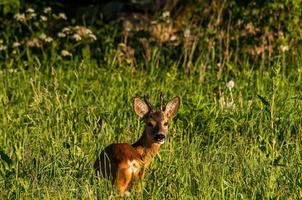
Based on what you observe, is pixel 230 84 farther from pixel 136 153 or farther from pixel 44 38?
pixel 136 153

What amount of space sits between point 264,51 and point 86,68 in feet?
6.73

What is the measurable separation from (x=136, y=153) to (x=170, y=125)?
4.54ft

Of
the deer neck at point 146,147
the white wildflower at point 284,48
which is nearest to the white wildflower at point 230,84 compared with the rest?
the white wildflower at point 284,48

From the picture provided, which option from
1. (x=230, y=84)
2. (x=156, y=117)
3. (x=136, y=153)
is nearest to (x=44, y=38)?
→ (x=230, y=84)

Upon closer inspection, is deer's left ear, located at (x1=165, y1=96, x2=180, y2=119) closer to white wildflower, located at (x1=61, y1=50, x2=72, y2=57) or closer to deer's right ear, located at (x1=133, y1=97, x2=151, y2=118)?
deer's right ear, located at (x1=133, y1=97, x2=151, y2=118)

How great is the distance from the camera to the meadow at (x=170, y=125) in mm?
7098

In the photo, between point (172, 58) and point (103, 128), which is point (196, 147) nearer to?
point (103, 128)

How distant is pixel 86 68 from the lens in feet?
36.2

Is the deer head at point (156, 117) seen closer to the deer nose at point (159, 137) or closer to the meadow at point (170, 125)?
the deer nose at point (159, 137)

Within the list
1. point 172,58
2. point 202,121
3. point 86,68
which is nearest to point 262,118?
point 202,121

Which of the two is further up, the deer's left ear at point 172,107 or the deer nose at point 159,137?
the deer's left ear at point 172,107

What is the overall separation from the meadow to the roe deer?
0.09 metres

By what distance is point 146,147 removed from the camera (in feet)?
25.5

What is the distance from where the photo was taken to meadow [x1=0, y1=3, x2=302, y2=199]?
23.3 feet
